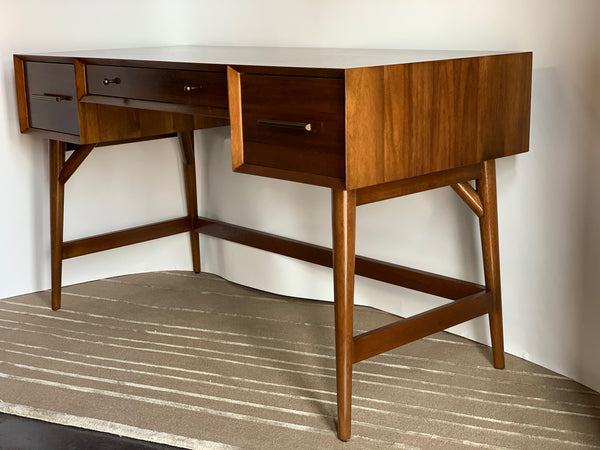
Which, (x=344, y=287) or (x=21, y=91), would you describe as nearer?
(x=344, y=287)

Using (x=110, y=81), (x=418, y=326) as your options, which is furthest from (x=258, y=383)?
(x=110, y=81)

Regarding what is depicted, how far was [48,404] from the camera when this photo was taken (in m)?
1.92

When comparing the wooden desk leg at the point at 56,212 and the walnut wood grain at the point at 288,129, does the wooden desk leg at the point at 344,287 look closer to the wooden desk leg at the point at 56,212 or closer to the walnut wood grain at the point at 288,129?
the walnut wood grain at the point at 288,129

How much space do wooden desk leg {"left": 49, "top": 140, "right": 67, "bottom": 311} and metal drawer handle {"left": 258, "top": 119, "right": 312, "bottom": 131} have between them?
1.02m

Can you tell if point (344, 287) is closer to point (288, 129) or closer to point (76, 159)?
point (288, 129)

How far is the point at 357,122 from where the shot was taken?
60.0 inches

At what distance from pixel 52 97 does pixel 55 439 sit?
1.00m

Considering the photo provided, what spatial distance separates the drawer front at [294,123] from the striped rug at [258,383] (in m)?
0.57

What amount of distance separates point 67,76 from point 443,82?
1.11 meters

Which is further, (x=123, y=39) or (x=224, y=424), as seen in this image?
(x=123, y=39)

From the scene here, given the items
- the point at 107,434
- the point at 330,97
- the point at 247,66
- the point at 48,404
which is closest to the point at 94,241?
the point at 48,404

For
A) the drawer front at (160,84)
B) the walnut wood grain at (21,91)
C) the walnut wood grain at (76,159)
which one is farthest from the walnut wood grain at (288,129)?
the walnut wood grain at (21,91)

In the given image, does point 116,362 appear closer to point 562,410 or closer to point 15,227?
point 15,227

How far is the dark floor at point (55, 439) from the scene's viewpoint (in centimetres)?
173
